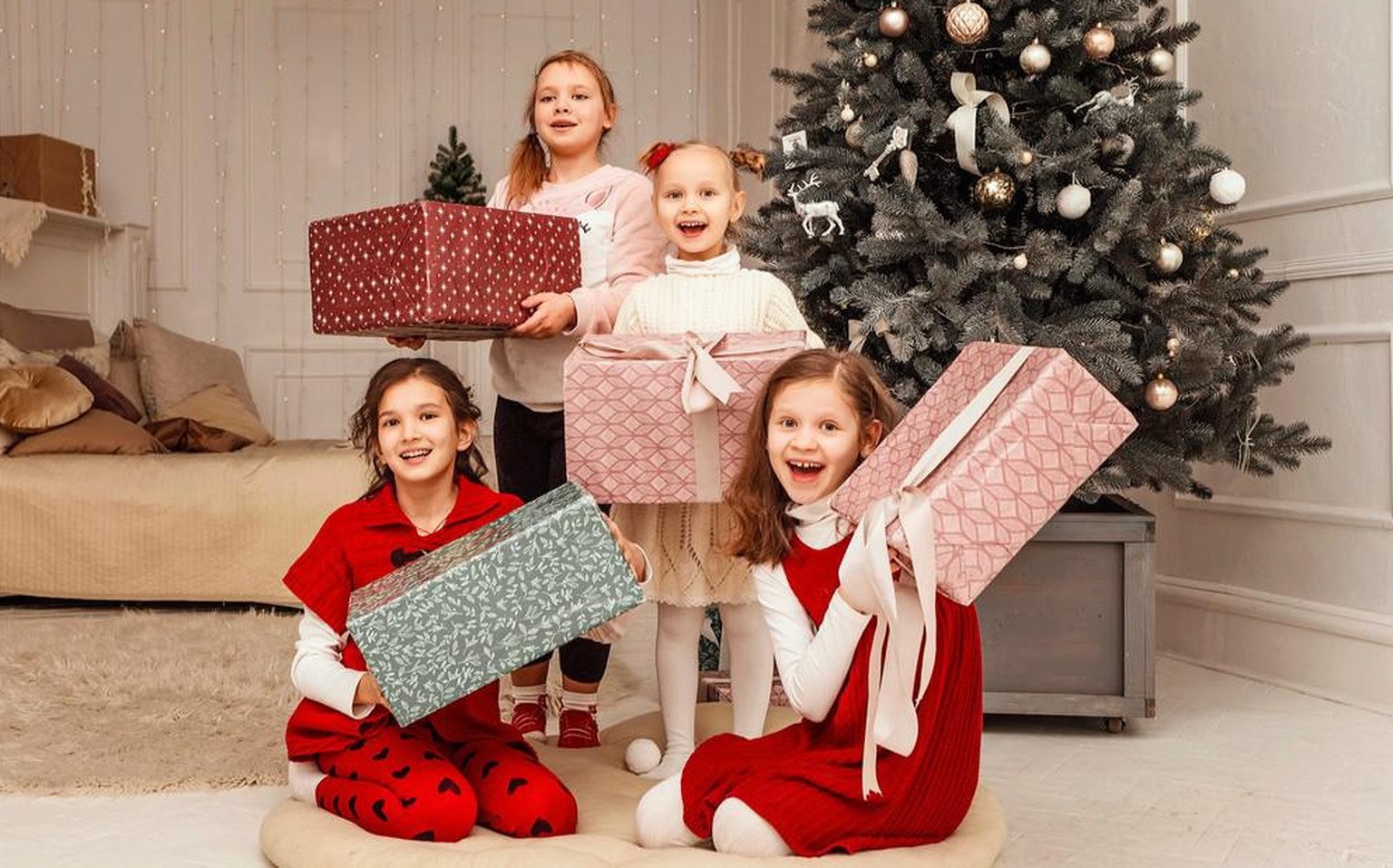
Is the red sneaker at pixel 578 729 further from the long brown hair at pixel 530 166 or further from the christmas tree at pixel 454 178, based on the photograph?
the christmas tree at pixel 454 178

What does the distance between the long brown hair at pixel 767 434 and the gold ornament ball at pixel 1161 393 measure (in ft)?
2.78

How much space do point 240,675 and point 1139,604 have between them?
195cm

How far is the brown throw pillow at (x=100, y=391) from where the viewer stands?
427cm

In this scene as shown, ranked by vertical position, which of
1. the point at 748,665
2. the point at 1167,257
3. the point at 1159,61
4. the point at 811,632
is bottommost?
the point at 748,665

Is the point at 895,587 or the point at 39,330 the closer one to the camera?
the point at 895,587

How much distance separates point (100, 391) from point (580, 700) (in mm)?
2706

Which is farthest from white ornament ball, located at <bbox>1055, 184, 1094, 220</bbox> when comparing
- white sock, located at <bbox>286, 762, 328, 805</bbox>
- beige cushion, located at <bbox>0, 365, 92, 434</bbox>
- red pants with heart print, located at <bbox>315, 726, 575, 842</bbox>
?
beige cushion, located at <bbox>0, 365, 92, 434</bbox>

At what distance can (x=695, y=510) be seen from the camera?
2160 mm

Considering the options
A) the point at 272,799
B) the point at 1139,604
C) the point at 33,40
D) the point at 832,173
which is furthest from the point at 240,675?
the point at 33,40

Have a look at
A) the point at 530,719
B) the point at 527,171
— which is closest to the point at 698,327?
the point at 527,171

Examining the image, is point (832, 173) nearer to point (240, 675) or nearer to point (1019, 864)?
point (1019, 864)

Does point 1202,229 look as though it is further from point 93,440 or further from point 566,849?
point 93,440

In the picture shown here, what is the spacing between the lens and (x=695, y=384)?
186cm

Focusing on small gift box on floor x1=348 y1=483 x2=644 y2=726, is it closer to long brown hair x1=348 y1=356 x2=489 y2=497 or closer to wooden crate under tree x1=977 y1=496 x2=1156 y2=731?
long brown hair x1=348 y1=356 x2=489 y2=497
